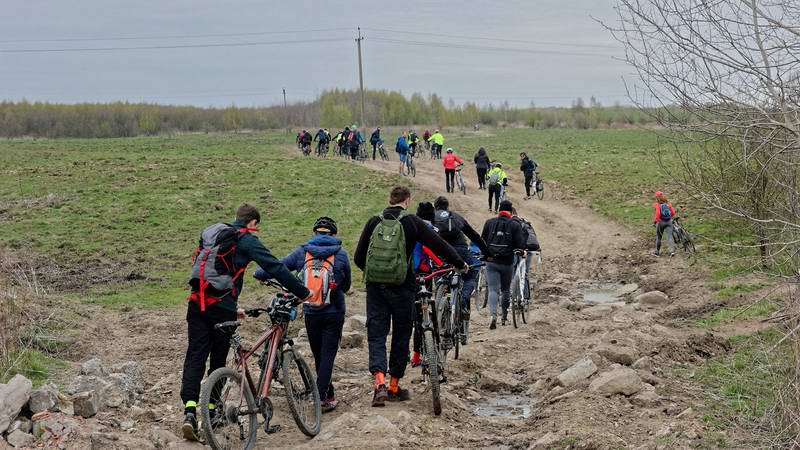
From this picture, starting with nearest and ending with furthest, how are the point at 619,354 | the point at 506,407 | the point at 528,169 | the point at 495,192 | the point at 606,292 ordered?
the point at 506,407 → the point at 619,354 → the point at 606,292 → the point at 495,192 → the point at 528,169

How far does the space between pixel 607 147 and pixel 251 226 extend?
171ft

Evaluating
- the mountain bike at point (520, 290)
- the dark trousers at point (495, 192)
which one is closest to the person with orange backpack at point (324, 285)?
the mountain bike at point (520, 290)

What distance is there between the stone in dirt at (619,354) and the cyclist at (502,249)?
9.15ft

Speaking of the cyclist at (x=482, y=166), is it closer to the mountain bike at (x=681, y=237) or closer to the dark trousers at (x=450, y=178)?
the dark trousers at (x=450, y=178)

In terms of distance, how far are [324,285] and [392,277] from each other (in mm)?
653

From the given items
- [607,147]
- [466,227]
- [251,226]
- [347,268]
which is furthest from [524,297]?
[607,147]

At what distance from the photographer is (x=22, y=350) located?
9.59 m

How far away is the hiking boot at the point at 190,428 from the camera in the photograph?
712 centimetres

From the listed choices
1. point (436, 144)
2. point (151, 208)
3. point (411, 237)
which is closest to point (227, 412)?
point (411, 237)

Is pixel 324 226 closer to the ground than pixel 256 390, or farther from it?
farther from it

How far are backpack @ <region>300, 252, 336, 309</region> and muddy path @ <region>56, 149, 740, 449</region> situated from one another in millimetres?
1111

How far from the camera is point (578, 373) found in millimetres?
9633

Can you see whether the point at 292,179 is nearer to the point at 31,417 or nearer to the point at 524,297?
the point at 524,297

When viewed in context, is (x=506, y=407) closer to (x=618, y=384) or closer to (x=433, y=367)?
(x=618, y=384)
